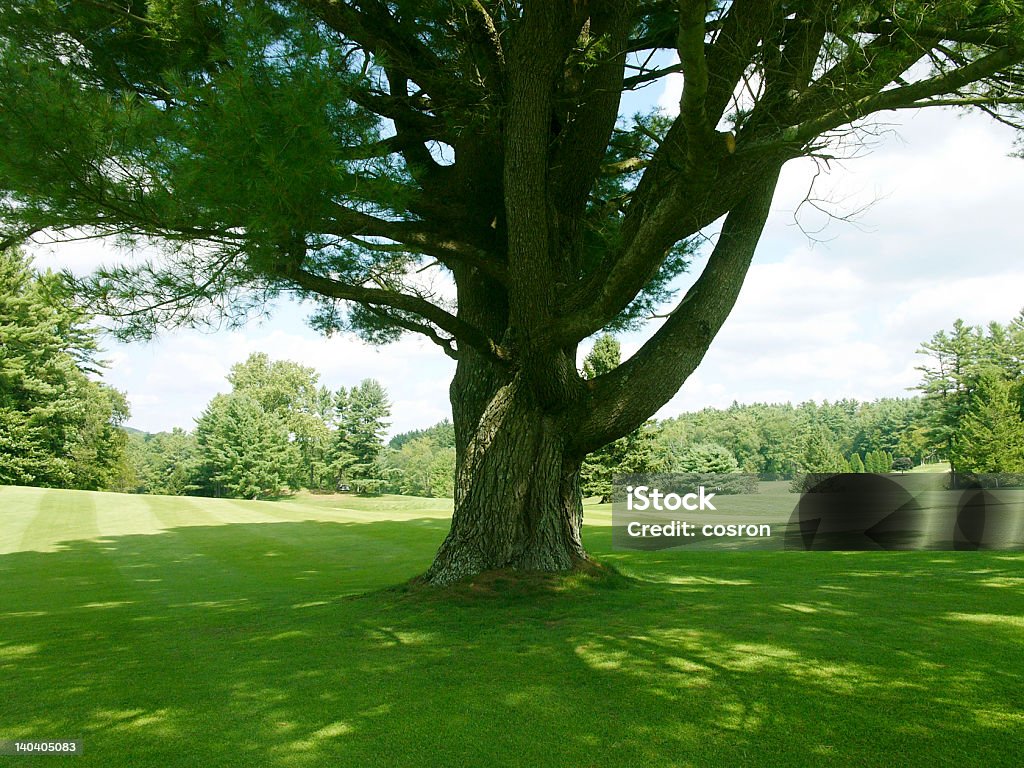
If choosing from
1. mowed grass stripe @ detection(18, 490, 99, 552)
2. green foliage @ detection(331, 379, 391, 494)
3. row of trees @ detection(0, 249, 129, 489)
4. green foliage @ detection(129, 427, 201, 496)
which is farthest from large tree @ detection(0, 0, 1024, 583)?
green foliage @ detection(129, 427, 201, 496)

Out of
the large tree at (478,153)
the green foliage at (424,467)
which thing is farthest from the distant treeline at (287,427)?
the large tree at (478,153)

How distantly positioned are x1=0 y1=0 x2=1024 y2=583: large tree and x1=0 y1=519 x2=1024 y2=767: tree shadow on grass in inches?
57.6

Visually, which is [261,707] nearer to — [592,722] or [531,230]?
[592,722]

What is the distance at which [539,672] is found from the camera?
372cm

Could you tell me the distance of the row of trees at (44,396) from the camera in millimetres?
28641

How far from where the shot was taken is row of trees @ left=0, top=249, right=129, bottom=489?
2864 cm

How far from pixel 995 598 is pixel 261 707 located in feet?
17.8

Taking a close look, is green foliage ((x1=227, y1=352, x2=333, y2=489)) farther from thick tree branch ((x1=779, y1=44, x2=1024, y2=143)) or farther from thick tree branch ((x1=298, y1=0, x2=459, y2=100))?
thick tree branch ((x1=779, y1=44, x2=1024, y2=143))

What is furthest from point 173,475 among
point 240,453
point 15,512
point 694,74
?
point 694,74

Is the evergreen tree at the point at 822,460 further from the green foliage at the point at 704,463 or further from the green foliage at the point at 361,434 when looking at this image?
the green foliage at the point at 361,434

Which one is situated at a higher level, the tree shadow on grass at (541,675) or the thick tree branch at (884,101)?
the thick tree branch at (884,101)

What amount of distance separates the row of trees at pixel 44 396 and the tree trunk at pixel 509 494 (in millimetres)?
26998

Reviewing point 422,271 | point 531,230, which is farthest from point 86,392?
point 531,230

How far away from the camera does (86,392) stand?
34469 mm
